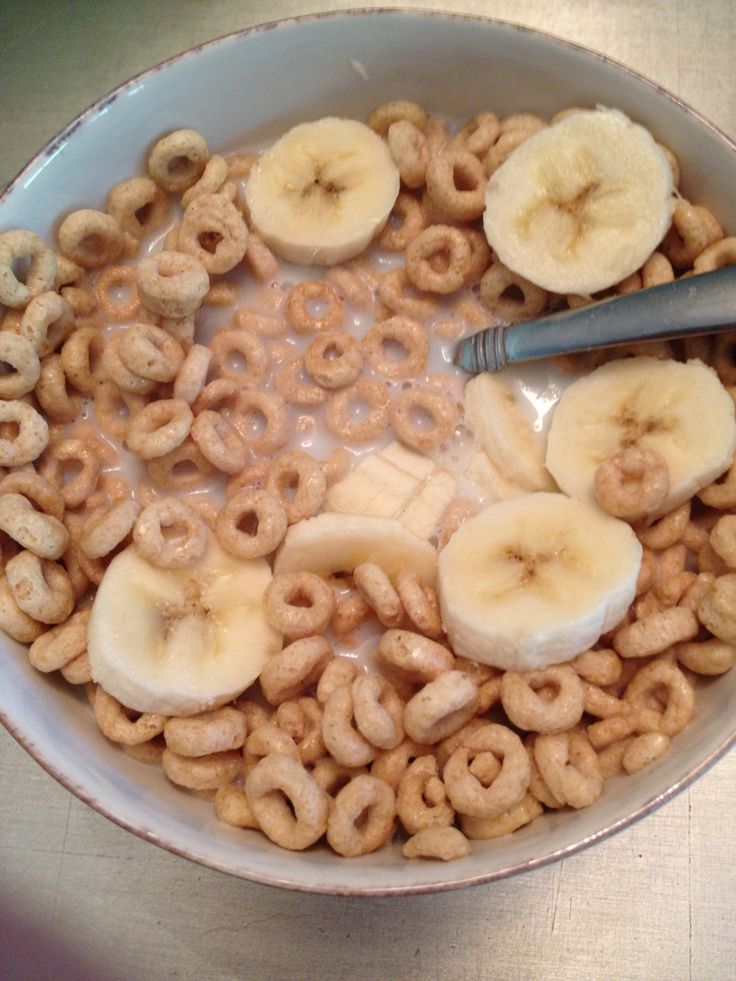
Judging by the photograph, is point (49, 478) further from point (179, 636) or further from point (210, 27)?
point (210, 27)

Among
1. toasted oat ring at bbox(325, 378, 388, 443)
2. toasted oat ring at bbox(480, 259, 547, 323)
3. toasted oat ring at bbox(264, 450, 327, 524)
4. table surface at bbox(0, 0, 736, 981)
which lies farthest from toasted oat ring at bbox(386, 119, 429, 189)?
table surface at bbox(0, 0, 736, 981)

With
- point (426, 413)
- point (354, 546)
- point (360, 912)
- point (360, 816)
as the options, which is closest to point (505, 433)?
point (426, 413)

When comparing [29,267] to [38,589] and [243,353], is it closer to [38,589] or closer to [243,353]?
[243,353]

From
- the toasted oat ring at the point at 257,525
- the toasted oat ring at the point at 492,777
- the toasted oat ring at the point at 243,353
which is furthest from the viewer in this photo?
the toasted oat ring at the point at 243,353

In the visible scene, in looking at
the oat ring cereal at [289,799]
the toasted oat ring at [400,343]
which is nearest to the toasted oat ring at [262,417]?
the toasted oat ring at [400,343]

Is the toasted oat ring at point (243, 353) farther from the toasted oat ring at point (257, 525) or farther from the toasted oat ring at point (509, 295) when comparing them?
the toasted oat ring at point (509, 295)

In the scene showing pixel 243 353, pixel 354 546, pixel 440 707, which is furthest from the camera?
pixel 243 353
